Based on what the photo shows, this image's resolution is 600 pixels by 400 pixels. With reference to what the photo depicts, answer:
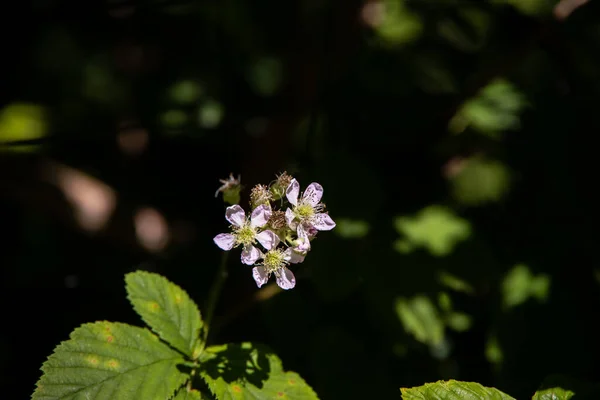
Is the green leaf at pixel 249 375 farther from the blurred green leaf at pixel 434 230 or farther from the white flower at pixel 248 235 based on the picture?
the blurred green leaf at pixel 434 230

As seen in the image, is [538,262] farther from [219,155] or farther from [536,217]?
[219,155]

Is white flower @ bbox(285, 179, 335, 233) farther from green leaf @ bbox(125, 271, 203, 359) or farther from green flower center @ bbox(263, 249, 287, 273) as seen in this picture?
green leaf @ bbox(125, 271, 203, 359)

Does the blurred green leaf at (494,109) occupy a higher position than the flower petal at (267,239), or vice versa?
the blurred green leaf at (494,109)

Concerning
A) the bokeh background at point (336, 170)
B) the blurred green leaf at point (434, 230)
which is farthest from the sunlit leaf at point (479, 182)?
the blurred green leaf at point (434, 230)

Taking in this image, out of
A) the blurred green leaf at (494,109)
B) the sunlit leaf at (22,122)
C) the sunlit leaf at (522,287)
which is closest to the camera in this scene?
the sunlit leaf at (522,287)

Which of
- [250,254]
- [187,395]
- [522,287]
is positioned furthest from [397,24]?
[187,395]
